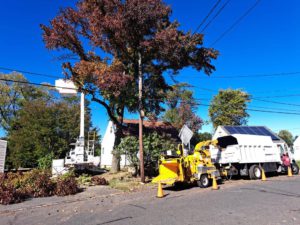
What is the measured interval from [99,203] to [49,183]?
360cm

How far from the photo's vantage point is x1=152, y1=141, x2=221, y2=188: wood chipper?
1262 cm

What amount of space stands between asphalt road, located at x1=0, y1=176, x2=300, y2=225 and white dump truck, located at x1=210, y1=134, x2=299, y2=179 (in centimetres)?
556

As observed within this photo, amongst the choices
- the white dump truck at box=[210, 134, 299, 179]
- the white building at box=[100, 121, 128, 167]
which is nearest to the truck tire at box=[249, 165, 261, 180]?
→ the white dump truck at box=[210, 134, 299, 179]

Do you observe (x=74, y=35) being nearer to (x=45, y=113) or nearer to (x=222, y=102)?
(x=45, y=113)

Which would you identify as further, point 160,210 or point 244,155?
point 244,155

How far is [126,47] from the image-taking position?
1695cm

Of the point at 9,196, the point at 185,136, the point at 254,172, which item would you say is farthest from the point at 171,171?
the point at 9,196

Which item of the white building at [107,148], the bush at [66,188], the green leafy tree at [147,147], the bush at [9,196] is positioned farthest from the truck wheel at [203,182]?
→ the white building at [107,148]

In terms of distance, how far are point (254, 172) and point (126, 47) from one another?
11.6m

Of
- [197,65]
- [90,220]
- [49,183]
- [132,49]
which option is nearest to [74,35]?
[132,49]

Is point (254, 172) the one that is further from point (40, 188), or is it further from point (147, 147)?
point (40, 188)

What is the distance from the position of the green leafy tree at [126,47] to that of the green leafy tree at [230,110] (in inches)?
905

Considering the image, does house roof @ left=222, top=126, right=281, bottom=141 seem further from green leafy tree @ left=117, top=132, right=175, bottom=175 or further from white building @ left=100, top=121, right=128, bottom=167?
white building @ left=100, top=121, right=128, bottom=167

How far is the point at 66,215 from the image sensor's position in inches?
322
